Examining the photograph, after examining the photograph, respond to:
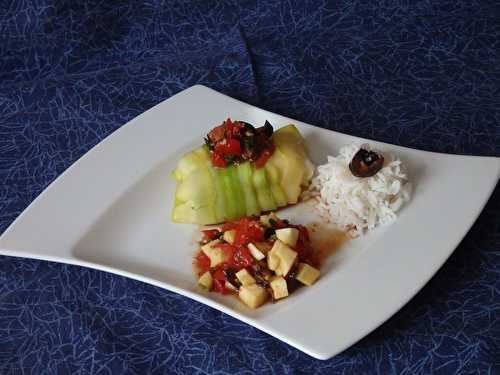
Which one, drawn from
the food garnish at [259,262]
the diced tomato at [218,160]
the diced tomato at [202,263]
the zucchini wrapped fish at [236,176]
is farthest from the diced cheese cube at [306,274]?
the diced tomato at [218,160]

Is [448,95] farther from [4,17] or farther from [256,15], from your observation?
[4,17]

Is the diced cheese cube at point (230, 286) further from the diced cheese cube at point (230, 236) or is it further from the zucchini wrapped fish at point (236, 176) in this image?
the zucchini wrapped fish at point (236, 176)

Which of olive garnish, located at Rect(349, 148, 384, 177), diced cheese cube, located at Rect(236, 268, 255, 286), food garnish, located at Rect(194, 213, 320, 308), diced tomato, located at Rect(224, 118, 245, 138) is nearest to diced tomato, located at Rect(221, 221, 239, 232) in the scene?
food garnish, located at Rect(194, 213, 320, 308)

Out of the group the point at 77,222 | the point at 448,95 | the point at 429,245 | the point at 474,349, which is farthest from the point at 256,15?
the point at 474,349

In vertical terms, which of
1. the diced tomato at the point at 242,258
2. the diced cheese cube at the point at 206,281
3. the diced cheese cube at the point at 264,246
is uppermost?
the diced cheese cube at the point at 264,246

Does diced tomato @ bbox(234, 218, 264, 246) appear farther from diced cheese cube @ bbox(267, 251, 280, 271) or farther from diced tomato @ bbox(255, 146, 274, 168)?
diced tomato @ bbox(255, 146, 274, 168)

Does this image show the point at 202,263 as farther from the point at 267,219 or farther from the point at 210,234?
the point at 267,219
